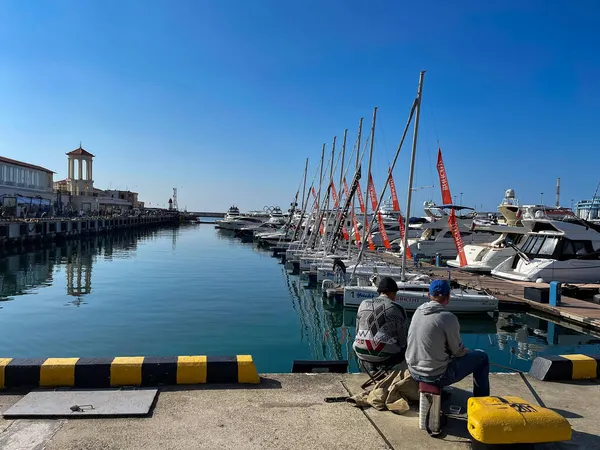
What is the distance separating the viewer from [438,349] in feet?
16.7

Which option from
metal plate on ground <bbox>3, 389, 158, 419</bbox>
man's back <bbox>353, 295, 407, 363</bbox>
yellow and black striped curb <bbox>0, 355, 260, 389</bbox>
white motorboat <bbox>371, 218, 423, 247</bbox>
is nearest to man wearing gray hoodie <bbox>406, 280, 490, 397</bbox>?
man's back <bbox>353, 295, 407, 363</bbox>

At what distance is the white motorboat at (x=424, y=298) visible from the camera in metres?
17.6

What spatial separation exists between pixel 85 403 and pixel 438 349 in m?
4.02

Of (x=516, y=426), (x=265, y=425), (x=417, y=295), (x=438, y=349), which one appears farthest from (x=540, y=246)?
(x=265, y=425)

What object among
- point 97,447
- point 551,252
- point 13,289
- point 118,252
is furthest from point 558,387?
point 118,252

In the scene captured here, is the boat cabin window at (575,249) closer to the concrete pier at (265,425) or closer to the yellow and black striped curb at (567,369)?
the yellow and black striped curb at (567,369)

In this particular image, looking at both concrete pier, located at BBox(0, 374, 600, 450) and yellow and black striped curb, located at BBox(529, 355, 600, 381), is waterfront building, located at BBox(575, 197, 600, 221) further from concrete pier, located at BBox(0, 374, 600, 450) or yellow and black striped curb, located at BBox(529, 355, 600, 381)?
concrete pier, located at BBox(0, 374, 600, 450)

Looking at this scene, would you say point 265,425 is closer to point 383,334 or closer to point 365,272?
point 383,334

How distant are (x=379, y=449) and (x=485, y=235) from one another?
4214 cm

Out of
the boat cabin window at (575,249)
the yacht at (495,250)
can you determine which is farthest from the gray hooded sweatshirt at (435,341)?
the yacht at (495,250)

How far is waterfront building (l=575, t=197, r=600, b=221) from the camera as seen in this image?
188 ft

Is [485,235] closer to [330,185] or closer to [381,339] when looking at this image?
[330,185]

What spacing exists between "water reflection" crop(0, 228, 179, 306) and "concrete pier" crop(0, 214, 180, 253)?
3152 mm

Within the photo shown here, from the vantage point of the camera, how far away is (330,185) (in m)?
37.7
